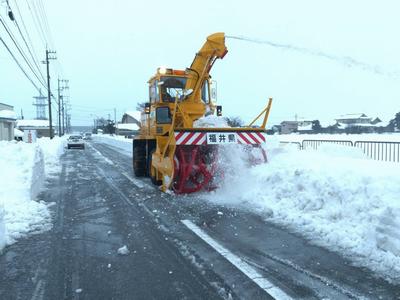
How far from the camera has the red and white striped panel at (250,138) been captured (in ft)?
32.0

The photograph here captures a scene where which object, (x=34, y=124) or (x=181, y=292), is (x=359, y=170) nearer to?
(x=181, y=292)

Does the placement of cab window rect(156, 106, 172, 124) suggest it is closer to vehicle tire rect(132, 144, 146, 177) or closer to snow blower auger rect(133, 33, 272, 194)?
snow blower auger rect(133, 33, 272, 194)

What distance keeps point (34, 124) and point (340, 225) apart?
375ft

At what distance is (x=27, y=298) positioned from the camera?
13.1 feet

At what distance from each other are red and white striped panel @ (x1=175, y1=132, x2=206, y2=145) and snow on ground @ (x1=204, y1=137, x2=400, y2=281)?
2.91ft

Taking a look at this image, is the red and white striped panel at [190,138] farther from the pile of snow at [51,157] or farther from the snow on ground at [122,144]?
the snow on ground at [122,144]

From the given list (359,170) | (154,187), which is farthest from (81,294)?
(154,187)

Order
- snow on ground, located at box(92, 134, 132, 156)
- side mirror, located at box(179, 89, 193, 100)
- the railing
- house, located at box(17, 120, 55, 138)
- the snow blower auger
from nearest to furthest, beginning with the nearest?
the snow blower auger
side mirror, located at box(179, 89, 193, 100)
the railing
snow on ground, located at box(92, 134, 132, 156)
house, located at box(17, 120, 55, 138)

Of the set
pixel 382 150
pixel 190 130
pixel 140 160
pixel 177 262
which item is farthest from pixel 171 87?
pixel 382 150

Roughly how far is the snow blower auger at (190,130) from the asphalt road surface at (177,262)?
6.07 feet

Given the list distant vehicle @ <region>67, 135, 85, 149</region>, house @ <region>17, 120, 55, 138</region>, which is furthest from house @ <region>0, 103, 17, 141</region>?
house @ <region>17, 120, 55, 138</region>

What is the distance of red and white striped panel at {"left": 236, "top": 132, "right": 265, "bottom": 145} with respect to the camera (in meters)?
9.76

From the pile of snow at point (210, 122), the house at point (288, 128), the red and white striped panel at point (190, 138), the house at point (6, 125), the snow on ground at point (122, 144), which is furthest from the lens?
the house at point (288, 128)

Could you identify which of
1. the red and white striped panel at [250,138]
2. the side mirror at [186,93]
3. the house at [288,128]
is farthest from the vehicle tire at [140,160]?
the house at [288,128]
